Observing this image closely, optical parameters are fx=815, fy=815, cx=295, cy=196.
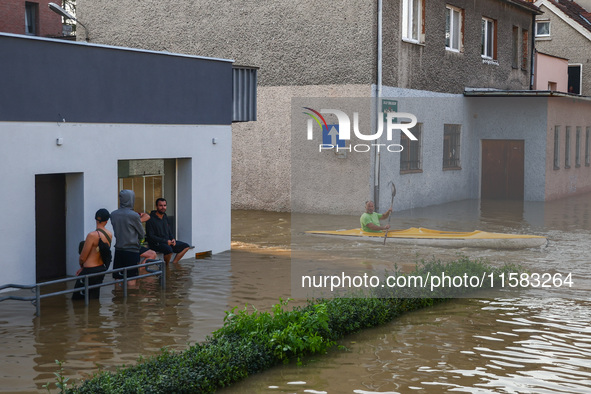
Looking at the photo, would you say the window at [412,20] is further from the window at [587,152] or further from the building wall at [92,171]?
the window at [587,152]

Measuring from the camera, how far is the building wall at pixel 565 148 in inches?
1118

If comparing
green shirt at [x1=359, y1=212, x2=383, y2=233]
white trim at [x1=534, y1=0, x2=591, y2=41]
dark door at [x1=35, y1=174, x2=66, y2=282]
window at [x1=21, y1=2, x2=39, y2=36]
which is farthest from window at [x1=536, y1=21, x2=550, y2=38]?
dark door at [x1=35, y1=174, x2=66, y2=282]

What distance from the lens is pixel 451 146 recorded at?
89.6 ft

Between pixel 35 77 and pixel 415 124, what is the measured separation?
14385 mm

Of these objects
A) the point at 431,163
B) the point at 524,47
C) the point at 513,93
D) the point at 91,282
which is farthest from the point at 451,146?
the point at 91,282

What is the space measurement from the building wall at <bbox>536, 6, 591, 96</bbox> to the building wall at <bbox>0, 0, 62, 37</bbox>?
2284cm

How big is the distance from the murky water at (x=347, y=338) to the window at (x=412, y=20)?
10.0 meters

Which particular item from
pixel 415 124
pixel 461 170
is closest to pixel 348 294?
pixel 415 124

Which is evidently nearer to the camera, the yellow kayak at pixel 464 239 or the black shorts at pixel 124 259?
the black shorts at pixel 124 259

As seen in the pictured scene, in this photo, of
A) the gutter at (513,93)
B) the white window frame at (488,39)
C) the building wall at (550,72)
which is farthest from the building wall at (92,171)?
the building wall at (550,72)

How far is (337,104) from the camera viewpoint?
22578 mm

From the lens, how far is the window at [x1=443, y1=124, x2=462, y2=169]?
87.9 ft

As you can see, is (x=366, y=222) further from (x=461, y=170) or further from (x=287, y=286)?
(x=461, y=170)

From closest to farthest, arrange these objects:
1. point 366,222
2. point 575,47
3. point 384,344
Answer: point 384,344
point 366,222
point 575,47
